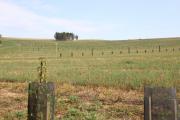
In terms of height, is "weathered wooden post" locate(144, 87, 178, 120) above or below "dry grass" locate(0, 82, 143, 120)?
above

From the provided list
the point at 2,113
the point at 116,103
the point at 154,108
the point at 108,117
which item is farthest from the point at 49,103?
the point at 116,103

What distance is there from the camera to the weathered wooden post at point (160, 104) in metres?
3.17

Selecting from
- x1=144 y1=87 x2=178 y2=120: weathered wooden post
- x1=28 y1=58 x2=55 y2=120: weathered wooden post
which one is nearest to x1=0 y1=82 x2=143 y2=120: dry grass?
x1=28 y1=58 x2=55 y2=120: weathered wooden post

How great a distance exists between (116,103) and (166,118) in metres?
9.24

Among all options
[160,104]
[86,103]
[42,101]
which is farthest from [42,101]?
[86,103]

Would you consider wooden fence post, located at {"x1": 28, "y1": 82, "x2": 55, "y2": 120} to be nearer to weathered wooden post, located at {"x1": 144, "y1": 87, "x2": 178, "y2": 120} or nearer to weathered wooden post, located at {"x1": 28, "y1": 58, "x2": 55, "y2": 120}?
weathered wooden post, located at {"x1": 28, "y1": 58, "x2": 55, "y2": 120}

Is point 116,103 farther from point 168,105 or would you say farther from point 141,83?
point 168,105

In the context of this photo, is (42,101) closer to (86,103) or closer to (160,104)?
(160,104)

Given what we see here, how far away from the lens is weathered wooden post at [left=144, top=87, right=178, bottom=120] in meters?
3.17

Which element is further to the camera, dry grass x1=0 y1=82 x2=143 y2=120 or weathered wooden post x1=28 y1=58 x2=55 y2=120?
dry grass x1=0 y1=82 x2=143 y2=120

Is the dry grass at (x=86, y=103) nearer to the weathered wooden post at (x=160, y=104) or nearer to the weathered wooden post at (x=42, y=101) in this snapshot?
the weathered wooden post at (x=42, y=101)

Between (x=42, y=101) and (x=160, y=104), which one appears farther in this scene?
(x=42, y=101)

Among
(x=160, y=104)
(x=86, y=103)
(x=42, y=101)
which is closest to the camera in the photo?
(x=160, y=104)

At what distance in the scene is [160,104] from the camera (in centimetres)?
322
